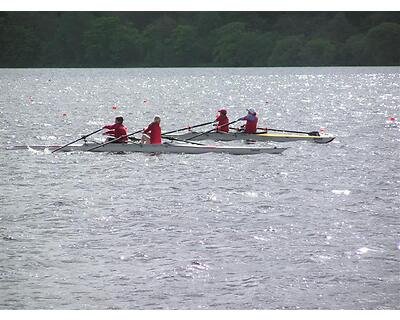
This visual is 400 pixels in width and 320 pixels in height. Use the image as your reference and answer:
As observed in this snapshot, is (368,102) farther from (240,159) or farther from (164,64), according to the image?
(164,64)

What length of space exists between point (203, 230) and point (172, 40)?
366 feet

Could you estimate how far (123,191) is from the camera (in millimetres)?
24094

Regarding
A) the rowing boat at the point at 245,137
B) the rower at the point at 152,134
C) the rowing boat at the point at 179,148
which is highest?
the rower at the point at 152,134

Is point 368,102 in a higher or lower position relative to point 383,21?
lower

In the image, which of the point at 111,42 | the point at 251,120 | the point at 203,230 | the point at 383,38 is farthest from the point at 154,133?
the point at 111,42

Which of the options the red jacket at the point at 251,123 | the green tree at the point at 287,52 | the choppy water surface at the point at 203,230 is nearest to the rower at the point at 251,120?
the red jacket at the point at 251,123

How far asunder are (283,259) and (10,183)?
11.3m

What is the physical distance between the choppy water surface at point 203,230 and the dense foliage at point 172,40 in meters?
76.3

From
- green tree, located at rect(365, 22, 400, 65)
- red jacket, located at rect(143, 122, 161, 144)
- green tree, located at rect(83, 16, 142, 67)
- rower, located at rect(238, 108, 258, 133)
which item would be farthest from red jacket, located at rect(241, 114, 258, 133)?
green tree, located at rect(83, 16, 142, 67)

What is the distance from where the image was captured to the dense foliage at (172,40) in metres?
113

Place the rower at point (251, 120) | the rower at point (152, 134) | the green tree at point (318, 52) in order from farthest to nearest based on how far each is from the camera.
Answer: the green tree at point (318, 52) < the rower at point (251, 120) < the rower at point (152, 134)

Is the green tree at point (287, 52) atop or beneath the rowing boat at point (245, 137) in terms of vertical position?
beneath

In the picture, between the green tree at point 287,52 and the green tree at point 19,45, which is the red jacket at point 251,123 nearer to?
the green tree at point 287,52

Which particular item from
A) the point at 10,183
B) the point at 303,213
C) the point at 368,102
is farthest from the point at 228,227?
the point at 368,102
